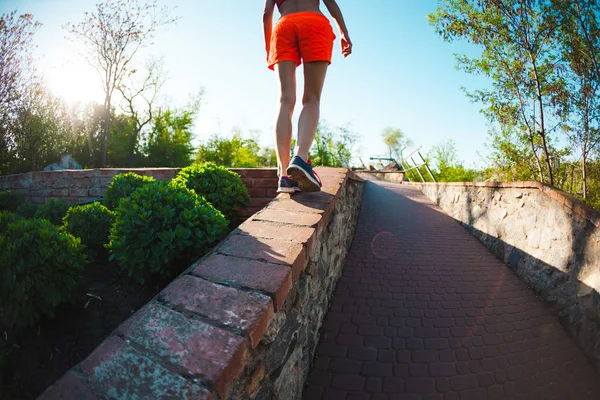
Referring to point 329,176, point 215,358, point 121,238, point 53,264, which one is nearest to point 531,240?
point 329,176

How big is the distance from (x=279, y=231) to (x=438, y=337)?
1.80 meters

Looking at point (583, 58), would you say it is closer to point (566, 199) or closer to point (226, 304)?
point (566, 199)

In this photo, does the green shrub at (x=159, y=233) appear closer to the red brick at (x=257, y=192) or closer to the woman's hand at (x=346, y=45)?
the red brick at (x=257, y=192)

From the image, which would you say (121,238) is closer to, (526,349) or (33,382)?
(33,382)

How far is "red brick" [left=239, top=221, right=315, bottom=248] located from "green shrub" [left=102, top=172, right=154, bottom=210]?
5.33 feet

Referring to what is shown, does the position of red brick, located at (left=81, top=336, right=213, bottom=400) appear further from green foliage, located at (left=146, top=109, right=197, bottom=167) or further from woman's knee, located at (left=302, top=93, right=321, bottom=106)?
green foliage, located at (left=146, top=109, right=197, bottom=167)

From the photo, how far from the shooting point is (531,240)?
11.7 feet

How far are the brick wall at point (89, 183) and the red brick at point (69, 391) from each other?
2.03m

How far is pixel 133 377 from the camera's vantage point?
0.73 metres

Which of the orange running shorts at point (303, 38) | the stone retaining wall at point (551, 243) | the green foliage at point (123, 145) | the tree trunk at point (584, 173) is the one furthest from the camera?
the green foliage at point (123, 145)

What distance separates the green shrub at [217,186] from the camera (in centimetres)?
244

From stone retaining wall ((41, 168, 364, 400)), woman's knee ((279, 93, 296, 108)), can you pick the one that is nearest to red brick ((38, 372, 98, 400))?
stone retaining wall ((41, 168, 364, 400))

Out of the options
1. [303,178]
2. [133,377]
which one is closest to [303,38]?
[303,178]

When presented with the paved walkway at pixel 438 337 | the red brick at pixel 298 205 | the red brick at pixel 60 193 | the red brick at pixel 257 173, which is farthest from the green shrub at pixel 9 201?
the paved walkway at pixel 438 337
